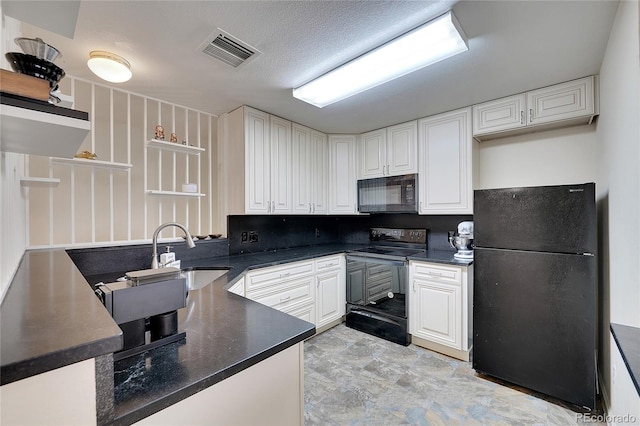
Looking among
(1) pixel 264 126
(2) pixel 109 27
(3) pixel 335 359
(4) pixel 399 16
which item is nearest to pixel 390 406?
(3) pixel 335 359

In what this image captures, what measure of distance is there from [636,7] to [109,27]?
96.0 inches

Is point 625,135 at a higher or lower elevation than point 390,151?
lower

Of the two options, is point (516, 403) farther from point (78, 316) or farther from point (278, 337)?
point (78, 316)

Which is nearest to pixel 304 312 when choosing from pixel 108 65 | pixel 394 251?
pixel 394 251

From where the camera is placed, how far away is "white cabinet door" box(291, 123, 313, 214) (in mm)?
3039

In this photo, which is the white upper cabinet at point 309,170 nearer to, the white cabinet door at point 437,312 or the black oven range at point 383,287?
the black oven range at point 383,287

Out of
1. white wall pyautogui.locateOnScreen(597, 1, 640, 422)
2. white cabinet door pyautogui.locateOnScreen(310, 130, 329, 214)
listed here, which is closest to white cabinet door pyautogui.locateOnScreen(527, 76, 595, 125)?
white wall pyautogui.locateOnScreen(597, 1, 640, 422)

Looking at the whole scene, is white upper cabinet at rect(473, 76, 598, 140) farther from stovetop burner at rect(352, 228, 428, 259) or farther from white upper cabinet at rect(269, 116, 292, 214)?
white upper cabinet at rect(269, 116, 292, 214)

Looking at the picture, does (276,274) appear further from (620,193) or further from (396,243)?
(620,193)

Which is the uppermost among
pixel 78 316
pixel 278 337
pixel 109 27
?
pixel 109 27

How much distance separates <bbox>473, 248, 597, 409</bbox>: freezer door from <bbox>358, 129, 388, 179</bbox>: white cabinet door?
1473mm

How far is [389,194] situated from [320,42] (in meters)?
1.85

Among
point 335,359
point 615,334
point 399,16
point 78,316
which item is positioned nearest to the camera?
point 78,316

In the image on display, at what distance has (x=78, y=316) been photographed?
2.08ft
